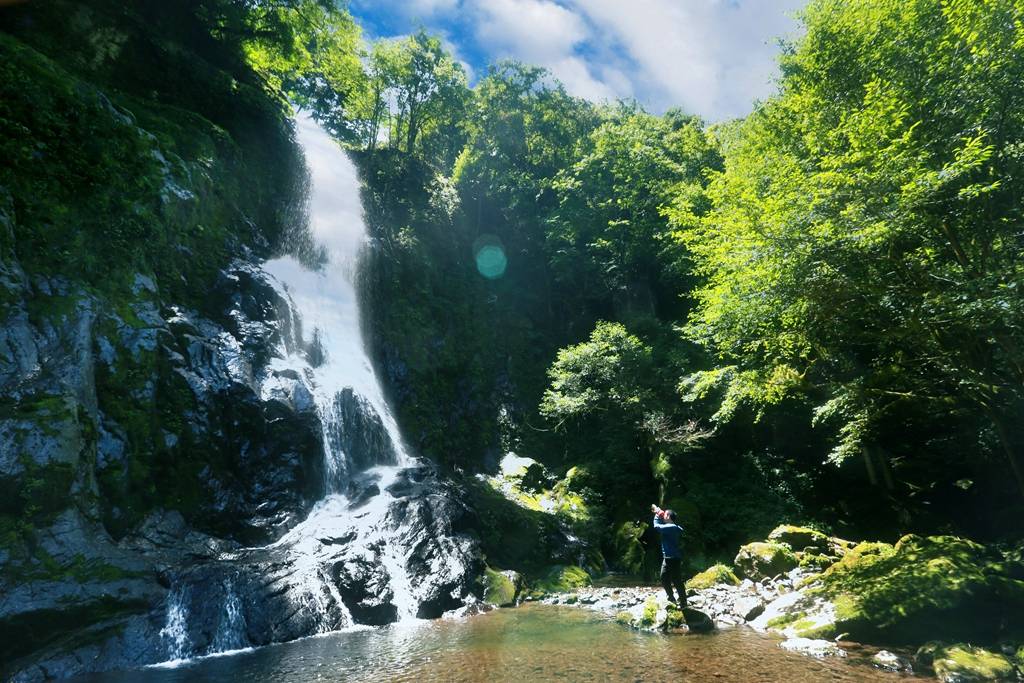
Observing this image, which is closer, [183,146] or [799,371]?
[799,371]

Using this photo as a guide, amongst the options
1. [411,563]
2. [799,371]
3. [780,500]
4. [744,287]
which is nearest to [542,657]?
[411,563]

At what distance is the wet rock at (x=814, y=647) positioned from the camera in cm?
659

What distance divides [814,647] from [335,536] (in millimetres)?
10592

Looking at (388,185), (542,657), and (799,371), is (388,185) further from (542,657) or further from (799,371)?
(542,657)

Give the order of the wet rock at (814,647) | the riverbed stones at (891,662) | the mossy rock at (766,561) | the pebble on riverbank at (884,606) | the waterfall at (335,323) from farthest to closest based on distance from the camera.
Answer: the waterfall at (335,323), the mossy rock at (766,561), the wet rock at (814,647), the pebble on riverbank at (884,606), the riverbed stones at (891,662)

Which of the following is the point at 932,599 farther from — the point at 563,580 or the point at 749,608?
the point at 563,580

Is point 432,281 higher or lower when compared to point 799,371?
higher

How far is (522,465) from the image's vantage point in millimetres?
23656

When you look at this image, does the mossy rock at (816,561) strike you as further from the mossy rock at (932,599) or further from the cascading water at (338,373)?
the cascading water at (338,373)

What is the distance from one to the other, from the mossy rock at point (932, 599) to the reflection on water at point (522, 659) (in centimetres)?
135

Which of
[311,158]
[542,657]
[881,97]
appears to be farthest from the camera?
[311,158]

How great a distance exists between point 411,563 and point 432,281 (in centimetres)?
1760

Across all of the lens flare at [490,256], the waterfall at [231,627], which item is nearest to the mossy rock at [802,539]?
the waterfall at [231,627]

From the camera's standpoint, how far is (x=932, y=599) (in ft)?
23.1
